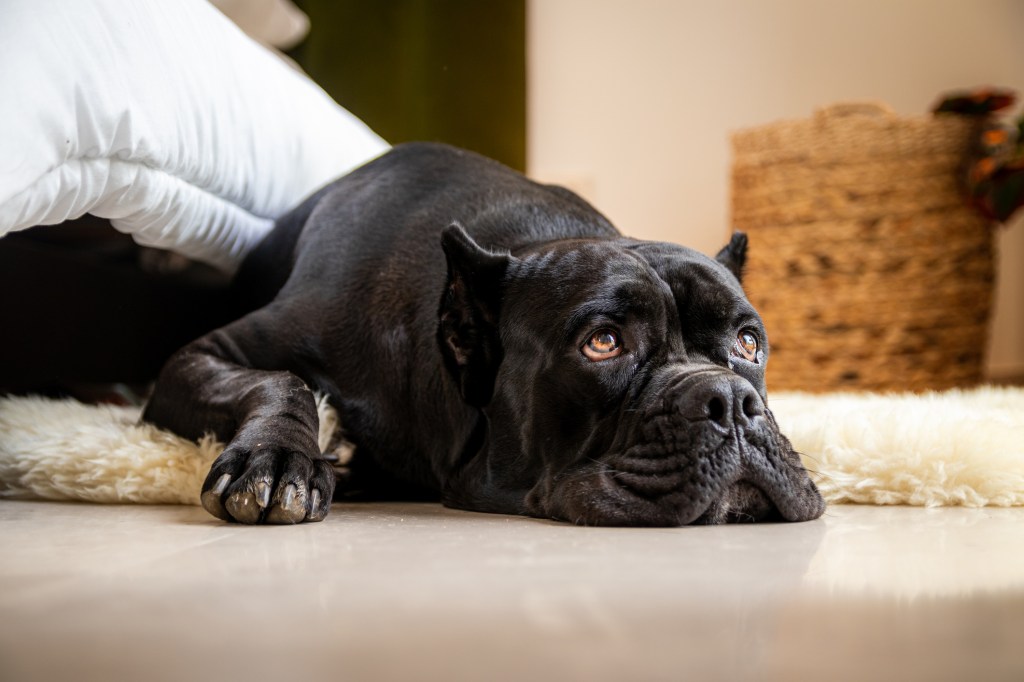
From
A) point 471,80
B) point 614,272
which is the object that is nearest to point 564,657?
point 614,272

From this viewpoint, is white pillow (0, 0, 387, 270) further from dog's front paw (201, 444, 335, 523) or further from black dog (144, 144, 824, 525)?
dog's front paw (201, 444, 335, 523)

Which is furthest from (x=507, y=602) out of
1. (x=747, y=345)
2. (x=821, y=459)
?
(x=821, y=459)

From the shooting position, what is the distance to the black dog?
53.7 inches

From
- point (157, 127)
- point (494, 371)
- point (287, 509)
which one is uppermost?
point (157, 127)

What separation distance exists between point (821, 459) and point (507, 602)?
95cm

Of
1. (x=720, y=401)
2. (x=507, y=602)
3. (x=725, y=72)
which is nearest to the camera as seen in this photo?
(x=507, y=602)

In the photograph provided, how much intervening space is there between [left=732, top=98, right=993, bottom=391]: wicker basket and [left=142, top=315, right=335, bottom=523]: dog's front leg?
311cm

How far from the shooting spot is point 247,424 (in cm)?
151

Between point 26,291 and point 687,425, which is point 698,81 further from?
point 687,425

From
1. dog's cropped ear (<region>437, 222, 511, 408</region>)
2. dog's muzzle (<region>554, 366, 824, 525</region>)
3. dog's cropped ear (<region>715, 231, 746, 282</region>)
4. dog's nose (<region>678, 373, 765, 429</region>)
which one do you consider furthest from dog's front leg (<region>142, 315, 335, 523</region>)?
dog's cropped ear (<region>715, 231, 746, 282</region>)

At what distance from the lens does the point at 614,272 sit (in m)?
1.51

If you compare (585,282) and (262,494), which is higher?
(585,282)

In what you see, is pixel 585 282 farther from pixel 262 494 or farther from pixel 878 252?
pixel 878 252

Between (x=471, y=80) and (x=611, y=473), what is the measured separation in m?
4.13
